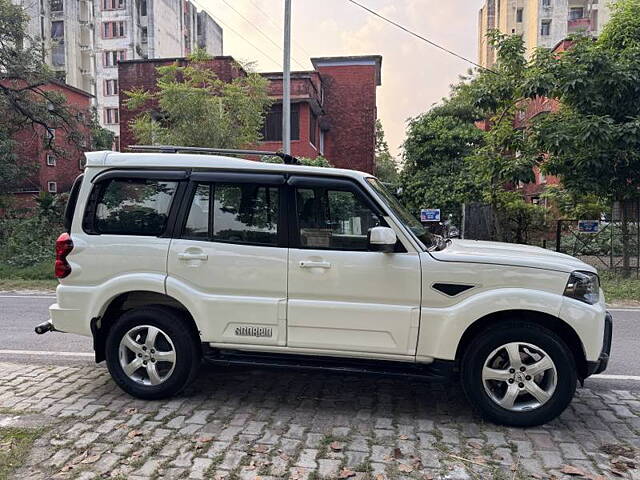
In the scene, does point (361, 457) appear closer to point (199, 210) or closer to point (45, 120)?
point (199, 210)

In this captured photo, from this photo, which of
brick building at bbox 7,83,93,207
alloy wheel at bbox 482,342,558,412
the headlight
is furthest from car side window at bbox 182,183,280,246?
brick building at bbox 7,83,93,207

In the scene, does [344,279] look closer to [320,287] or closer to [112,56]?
[320,287]

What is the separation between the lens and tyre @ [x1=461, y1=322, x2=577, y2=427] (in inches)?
149

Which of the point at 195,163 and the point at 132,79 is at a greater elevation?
the point at 132,79

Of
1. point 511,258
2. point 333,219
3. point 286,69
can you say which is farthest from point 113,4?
point 511,258

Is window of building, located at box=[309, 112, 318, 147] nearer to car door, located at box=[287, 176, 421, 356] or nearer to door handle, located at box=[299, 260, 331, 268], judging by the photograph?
car door, located at box=[287, 176, 421, 356]

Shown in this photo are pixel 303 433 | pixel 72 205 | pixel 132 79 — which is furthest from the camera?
pixel 132 79

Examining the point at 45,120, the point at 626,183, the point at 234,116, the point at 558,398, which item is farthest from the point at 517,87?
the point at 45,120

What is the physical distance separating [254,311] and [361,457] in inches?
55.0

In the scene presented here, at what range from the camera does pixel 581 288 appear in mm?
3830

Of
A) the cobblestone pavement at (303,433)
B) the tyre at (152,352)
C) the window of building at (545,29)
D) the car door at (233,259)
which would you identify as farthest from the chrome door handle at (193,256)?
the window of building at (545,29)

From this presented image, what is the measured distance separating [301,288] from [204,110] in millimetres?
12395

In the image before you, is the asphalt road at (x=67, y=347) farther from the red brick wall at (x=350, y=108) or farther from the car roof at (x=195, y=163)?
the red brick wall at (x=350, y=108)

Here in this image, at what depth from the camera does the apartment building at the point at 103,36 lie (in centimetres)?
5334
